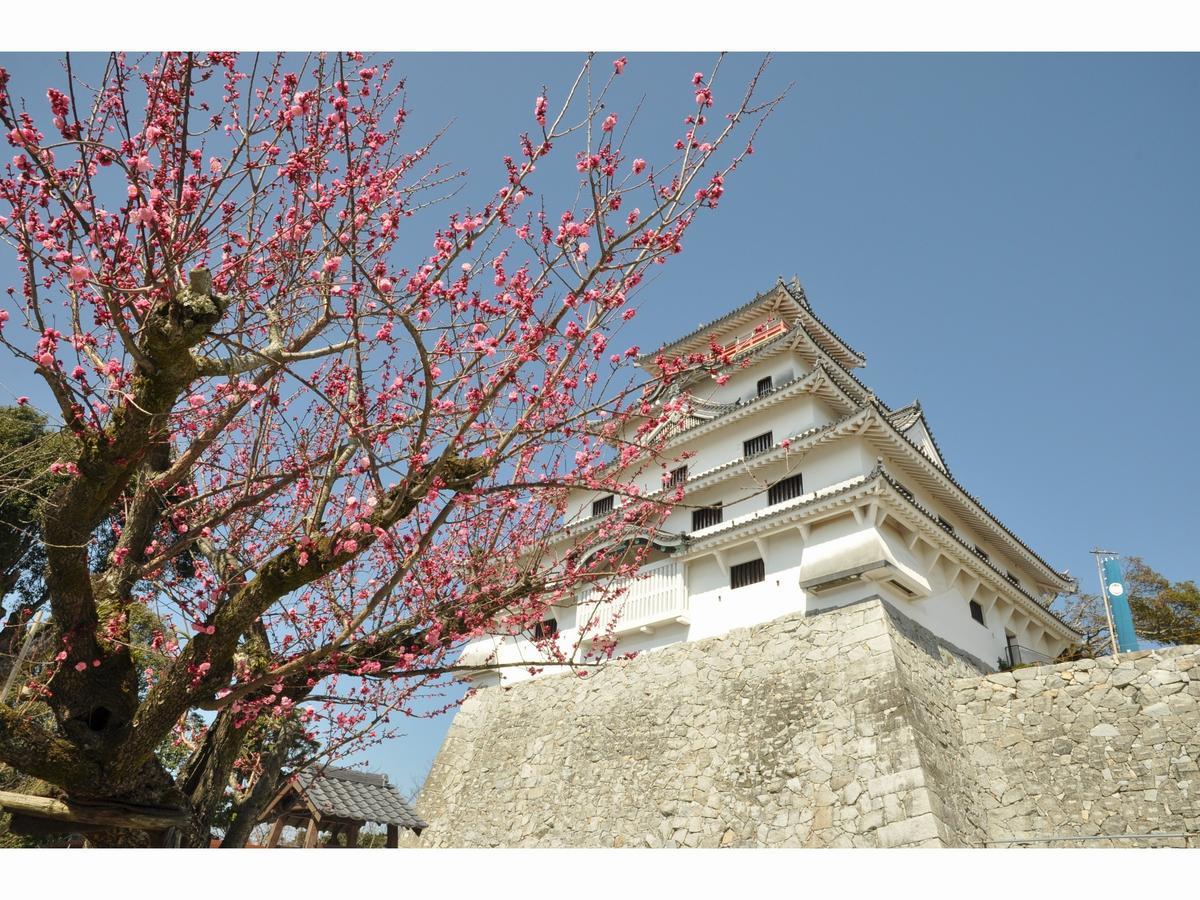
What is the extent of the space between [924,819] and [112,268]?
11441 millimetres

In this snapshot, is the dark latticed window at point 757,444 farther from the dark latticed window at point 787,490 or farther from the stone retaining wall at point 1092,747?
the stone retaining wall at point 1092,747

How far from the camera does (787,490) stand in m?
15.8

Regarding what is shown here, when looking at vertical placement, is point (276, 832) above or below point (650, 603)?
below

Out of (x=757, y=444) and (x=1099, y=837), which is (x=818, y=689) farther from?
(x=757, y=444)

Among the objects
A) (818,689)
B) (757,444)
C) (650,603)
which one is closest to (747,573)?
(650,603)

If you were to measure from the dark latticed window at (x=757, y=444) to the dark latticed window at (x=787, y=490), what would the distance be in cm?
119

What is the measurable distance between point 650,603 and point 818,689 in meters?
4.46

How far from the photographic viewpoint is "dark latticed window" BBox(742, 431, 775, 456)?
17.0 meters

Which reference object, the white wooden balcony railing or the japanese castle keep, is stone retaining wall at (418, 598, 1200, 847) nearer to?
the japanese castle keep

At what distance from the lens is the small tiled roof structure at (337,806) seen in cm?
1316

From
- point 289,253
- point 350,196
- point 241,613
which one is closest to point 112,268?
point 289,253

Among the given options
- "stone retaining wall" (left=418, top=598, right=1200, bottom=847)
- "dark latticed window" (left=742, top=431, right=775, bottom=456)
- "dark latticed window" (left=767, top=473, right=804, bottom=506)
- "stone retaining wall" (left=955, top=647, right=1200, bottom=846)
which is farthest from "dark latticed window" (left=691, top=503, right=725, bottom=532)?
"stone retaining wall" (left=955, top=647, right=1200, bottom=846)

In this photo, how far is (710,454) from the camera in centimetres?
1816

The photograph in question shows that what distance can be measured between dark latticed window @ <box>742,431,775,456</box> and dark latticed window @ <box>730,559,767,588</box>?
9.15 feet
